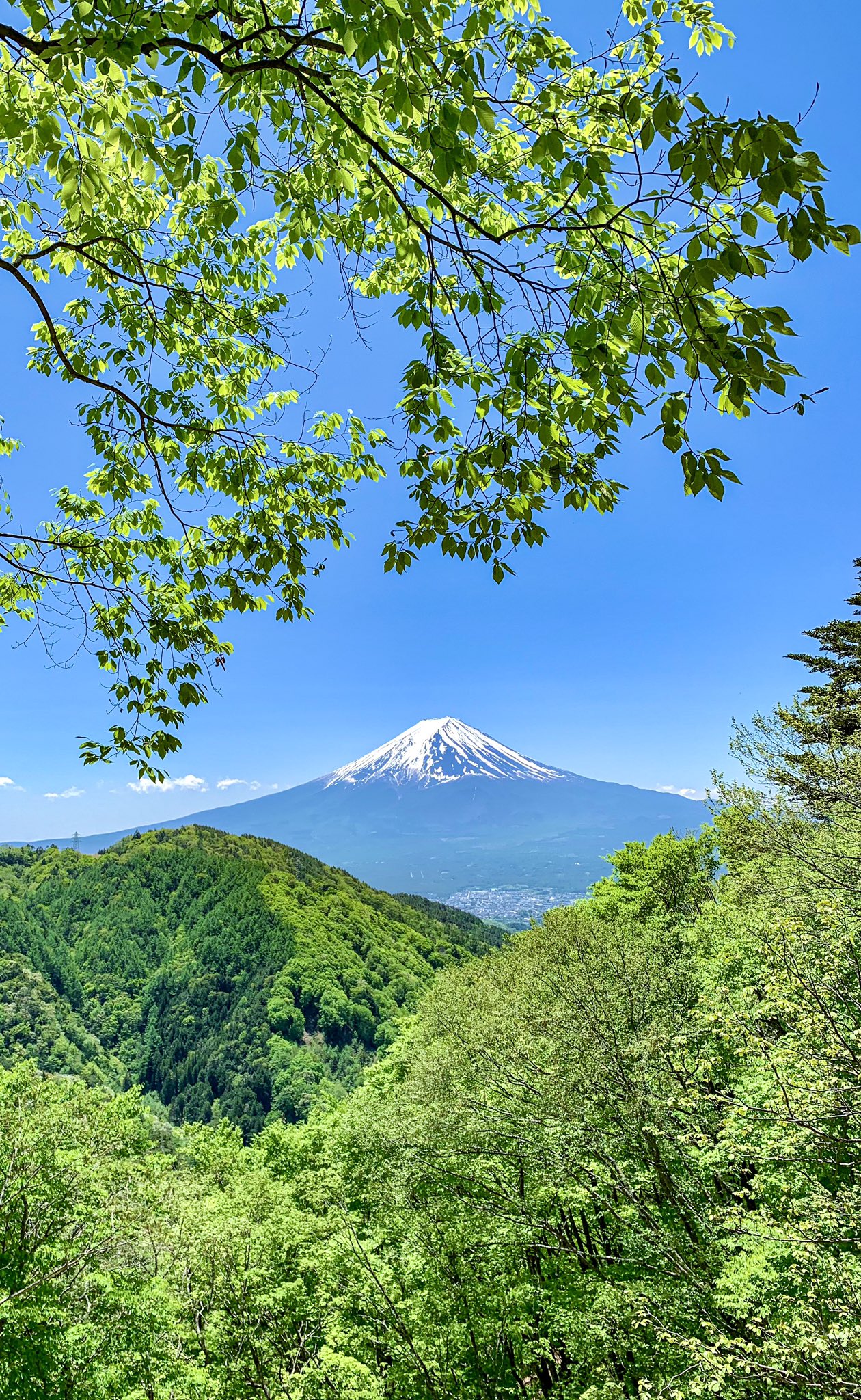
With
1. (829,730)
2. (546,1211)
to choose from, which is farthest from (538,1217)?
(829,730)

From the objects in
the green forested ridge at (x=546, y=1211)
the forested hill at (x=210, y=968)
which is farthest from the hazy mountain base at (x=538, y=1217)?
the forested hill at (x=210, y=968)

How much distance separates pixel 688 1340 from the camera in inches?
263

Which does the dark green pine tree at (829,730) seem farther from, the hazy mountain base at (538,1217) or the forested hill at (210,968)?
the forested hill at (210,968)

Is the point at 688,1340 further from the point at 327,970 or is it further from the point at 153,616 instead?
the point at 327,970

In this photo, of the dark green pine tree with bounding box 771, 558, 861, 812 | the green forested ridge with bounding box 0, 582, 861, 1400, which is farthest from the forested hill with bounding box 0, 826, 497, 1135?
the dark green pine tree with bounding box 771, 558, 861, 812

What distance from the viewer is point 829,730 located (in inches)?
787

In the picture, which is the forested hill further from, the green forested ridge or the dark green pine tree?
the dark green pine tree

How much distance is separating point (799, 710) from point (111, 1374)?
19163 mm

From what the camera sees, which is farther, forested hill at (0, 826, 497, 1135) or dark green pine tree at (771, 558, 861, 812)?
forested hill at (0, 826, 497, 1135)

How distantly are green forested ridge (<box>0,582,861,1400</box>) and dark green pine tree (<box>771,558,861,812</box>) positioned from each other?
0.28 metres

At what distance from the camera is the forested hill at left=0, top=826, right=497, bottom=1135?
62.9 meters

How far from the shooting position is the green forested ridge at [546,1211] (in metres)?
7.74

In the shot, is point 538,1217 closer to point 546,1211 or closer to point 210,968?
point 546,1211

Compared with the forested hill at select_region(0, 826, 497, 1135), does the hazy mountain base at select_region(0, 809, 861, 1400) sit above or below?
above
